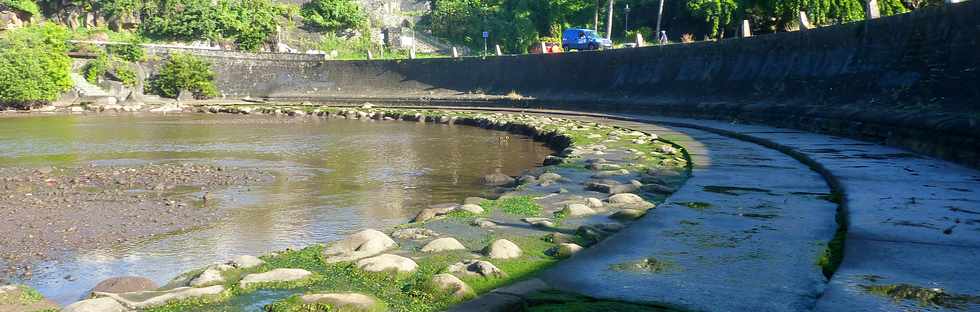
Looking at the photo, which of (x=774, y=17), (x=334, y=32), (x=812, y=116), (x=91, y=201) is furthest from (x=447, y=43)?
(x=91, y=201)

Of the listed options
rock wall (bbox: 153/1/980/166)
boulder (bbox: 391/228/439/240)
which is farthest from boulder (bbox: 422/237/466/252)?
rock wall (bbox: 153/1/980/166)

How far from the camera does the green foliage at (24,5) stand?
5953cm

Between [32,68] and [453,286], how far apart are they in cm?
4147

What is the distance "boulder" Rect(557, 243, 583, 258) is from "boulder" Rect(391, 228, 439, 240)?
1257 mm

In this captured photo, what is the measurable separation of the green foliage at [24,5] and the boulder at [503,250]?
64.2 metres

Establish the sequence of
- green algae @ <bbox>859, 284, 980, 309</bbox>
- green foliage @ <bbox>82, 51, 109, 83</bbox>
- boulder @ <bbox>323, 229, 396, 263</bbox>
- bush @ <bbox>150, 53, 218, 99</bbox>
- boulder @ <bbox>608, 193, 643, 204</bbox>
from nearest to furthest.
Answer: green algae @ <bbox>859, 284, 980, 309</bbox>, boulder @ <bbox>323, 229, 396, 263</bbox>, boulder @ <bbox>608, 193, 643, 204</bbox>, green foliage @ <bbox>82, 51, 109, 83</bbox>, bush @ <bbox>150, 53, 218, 99</bbox>

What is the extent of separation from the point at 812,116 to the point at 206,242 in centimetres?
1202

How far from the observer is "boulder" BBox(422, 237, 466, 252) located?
19.5 feet

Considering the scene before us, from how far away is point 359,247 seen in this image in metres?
6.00

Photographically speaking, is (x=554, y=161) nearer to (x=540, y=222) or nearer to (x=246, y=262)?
(x=540, y=222)

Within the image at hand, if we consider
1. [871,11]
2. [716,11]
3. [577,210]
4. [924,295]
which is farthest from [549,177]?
[716,11]

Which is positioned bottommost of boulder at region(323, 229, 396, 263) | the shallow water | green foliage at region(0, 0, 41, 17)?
the shallow water

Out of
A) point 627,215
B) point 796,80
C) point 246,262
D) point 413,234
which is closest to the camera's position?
point 246,262

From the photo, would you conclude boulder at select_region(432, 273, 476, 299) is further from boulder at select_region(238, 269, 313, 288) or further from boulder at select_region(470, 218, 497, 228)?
boulder at select_region(470, 218, 497, 228)
